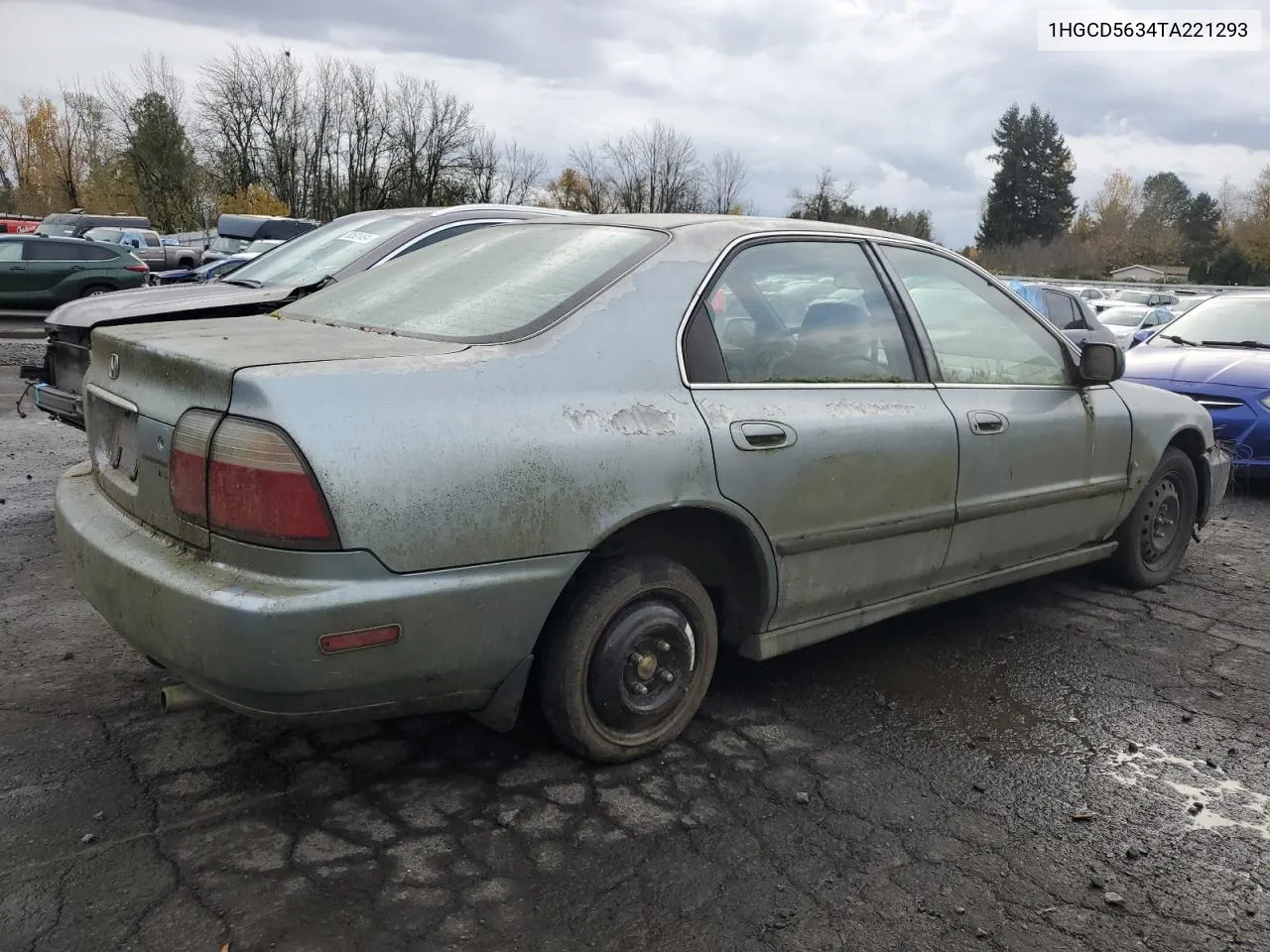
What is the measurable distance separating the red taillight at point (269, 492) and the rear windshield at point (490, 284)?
68 centimetres

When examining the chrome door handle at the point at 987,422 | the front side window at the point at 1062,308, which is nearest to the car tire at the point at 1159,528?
the chrome door handle at the point at 987,422

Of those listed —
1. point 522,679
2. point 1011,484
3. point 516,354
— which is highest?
point 516,354

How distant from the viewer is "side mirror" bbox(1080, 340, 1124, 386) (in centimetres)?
414

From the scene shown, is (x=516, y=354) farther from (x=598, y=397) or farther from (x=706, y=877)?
(x=706, y=877)

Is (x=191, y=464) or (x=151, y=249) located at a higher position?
(x=151, y=249)

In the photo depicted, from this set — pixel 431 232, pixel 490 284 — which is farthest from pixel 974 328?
pixel 431 232

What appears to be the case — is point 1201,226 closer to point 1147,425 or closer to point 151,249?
point 151,249

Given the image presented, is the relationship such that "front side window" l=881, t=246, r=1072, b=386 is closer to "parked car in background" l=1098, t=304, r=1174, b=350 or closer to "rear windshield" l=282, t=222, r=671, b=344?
"rear windshield" l=282, t=222, r=671, b=344

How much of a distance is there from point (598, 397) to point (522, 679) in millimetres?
780

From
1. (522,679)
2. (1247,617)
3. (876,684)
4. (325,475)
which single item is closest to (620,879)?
(522,679)

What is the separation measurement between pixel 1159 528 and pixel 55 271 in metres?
18.2

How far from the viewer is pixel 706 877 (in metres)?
2.46

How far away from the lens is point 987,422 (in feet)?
12.2

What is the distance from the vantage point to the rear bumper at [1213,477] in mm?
5105
